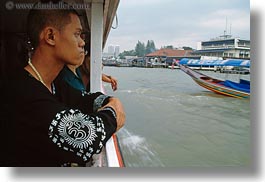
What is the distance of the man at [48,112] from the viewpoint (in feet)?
3.53

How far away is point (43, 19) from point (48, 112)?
1.73 feet

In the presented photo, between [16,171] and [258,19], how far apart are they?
164 cm

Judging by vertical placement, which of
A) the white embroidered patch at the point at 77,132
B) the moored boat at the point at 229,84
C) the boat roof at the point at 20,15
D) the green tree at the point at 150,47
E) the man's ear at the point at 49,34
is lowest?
the white embroidered patch at the point at 77,132

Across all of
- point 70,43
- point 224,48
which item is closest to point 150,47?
point 224,48

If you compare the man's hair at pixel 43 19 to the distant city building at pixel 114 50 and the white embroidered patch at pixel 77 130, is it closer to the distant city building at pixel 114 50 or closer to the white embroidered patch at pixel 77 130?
the white embroidered patch at pixel 77 130

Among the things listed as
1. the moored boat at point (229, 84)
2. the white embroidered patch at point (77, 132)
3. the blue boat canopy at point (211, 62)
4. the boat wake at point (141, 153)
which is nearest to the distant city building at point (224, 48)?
the blue boat canopy at point (211, 62)

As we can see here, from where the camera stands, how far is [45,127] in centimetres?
107

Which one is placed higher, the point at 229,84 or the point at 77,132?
the point at 229,84

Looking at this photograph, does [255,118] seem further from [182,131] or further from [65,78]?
[182,131]

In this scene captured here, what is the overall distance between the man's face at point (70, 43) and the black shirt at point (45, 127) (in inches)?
10.0

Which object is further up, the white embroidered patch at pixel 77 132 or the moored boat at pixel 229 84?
the moored boat at pixel 229 84

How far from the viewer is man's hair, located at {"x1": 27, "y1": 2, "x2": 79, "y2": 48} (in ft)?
4.35

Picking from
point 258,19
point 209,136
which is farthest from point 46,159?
point 209,136

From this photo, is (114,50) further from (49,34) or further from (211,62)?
(211,62)
